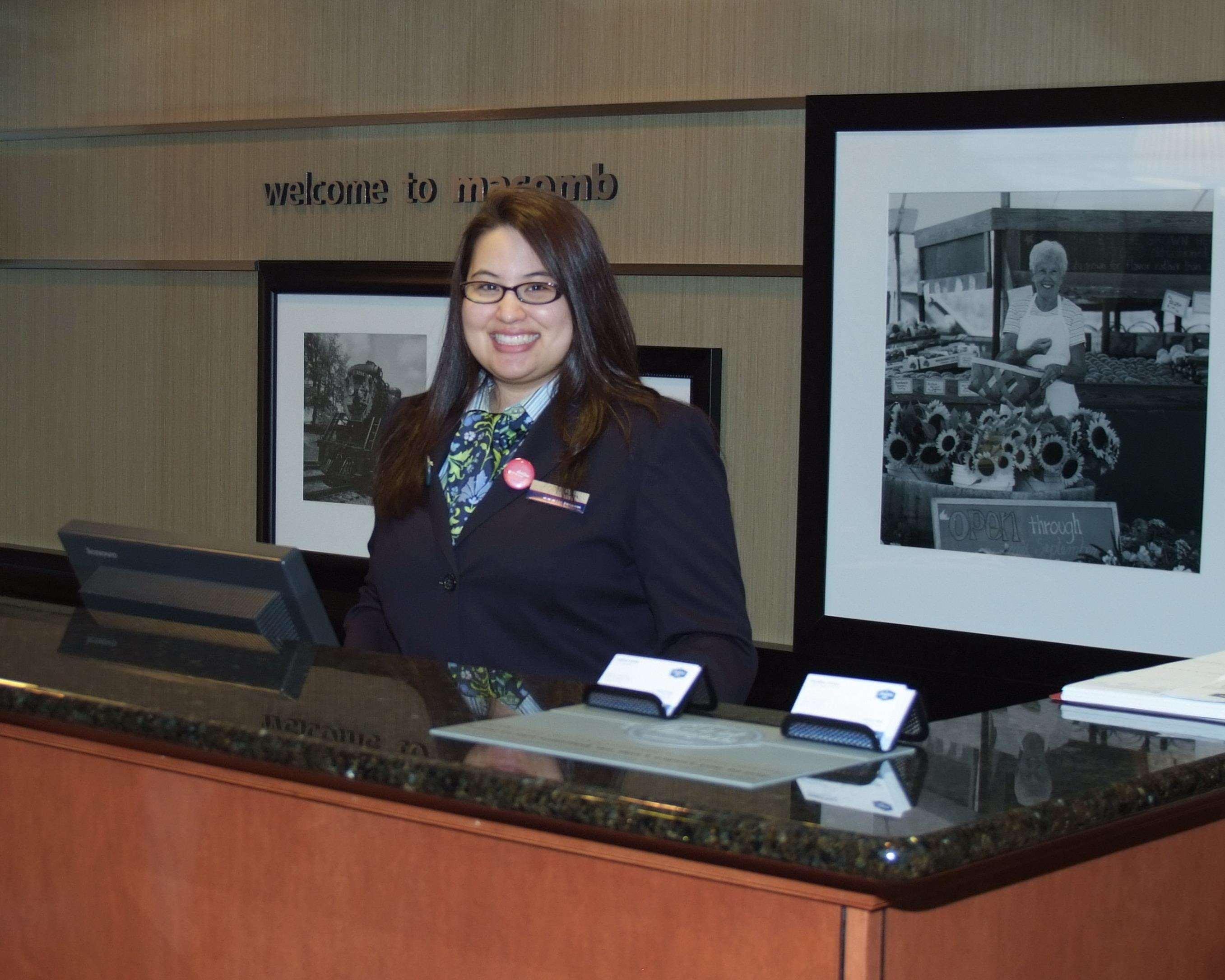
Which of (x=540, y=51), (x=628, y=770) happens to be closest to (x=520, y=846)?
(x=628, y=770)

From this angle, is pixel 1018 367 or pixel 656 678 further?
pixel 1018 367

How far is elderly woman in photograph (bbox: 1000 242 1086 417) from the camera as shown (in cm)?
312

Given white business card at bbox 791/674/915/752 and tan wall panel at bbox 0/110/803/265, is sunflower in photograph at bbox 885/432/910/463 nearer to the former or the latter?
tan wall panel at bbox 0/110/803/265

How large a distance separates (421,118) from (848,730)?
9.46 ft

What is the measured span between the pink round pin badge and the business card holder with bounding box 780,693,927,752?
1.14 metres

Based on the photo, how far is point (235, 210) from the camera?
14.4 ft

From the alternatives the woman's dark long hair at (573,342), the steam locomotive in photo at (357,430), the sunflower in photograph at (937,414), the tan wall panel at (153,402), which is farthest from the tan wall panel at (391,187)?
the woman's dark long hair at (573,342)

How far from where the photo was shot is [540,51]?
12.6ft

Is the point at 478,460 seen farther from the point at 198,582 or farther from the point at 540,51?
the point at 540,51

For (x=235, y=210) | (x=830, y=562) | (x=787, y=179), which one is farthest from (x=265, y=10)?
(x=830, y=562)

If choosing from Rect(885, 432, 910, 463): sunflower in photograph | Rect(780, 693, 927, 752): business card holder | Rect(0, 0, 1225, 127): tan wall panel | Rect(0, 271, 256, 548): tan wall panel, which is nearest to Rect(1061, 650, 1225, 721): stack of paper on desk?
Rect(780, 693, 927, 752): business card holder

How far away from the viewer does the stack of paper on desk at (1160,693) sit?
177cm

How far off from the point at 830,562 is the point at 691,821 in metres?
2.19

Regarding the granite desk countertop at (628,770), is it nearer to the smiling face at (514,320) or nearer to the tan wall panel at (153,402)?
the smiling face at (514,320)
